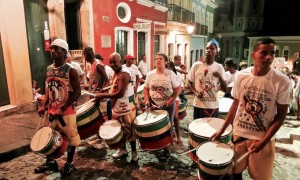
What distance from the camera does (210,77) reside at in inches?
179

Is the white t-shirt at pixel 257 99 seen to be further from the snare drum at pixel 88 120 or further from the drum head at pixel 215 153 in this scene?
the snare drum at pixel 88 120

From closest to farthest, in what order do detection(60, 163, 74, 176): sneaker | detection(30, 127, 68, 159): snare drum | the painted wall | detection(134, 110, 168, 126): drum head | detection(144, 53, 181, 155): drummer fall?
detection(30, 127, 68, 159): snare drum < detection(134, 110, 168, 126): drum head < detection(60, 163, 74, 176): sneaker < detection(144, 53, 181, 155): drummer < the painted wall

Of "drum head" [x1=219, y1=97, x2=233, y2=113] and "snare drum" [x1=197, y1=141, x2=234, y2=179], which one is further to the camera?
"drum head" [x1=219, y1=97, x2=233, y2=113]

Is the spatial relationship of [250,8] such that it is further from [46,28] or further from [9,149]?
[9,149]

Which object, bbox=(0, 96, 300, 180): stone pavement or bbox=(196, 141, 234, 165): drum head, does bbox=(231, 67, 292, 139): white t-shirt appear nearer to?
bbox=(196, 141, 234, 165): drum head

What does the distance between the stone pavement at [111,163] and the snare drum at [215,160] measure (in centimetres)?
139

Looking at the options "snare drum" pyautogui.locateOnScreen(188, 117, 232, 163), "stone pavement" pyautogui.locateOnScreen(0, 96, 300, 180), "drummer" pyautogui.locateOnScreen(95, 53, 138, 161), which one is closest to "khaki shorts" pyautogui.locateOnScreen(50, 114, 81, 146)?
"drummer" pyautogui.locateOnScreen(95, 53, 138, 161)

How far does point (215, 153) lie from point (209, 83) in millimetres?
1889

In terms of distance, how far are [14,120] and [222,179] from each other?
21.2ft

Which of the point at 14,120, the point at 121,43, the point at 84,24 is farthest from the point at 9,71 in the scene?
the point at 121,43

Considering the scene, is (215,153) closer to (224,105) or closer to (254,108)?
(254,108)

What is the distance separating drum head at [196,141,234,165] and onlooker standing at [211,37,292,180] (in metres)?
0.15

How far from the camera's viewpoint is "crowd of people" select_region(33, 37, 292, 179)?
8.85 ft

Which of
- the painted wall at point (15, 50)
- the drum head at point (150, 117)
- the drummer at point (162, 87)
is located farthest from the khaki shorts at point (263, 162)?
the painted wall at point (15, 50)
